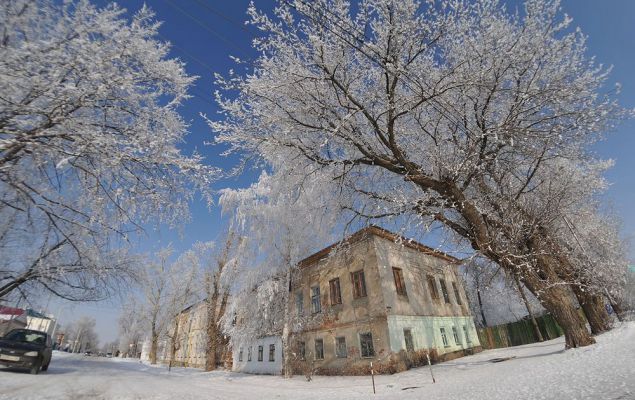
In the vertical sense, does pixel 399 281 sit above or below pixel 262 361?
above

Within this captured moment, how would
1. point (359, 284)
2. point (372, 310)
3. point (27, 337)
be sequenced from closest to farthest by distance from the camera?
point (27, 337) → point (372, 310) → point (359, 284)

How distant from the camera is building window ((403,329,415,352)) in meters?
15.4

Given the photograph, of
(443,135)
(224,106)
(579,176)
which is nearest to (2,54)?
(224,106)

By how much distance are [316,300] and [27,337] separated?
13.5 meters

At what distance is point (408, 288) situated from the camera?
17375 millimetres

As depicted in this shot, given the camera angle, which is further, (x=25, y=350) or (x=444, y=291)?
(x=444, y=291)

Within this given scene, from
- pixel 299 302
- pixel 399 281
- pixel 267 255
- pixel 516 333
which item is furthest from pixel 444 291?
pixel 267 255

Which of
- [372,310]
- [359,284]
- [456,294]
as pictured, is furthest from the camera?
[456,294]

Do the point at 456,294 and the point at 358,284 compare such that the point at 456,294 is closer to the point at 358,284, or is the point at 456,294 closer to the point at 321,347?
the point at 358,284

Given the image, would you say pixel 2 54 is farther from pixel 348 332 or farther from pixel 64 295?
pixel 348 332

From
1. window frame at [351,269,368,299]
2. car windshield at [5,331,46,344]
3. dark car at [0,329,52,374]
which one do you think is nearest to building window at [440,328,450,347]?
window frame at [351,269,368,299]

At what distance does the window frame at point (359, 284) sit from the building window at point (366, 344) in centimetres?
195

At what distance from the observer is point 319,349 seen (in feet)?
57.9

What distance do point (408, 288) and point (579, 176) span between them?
382 inches
